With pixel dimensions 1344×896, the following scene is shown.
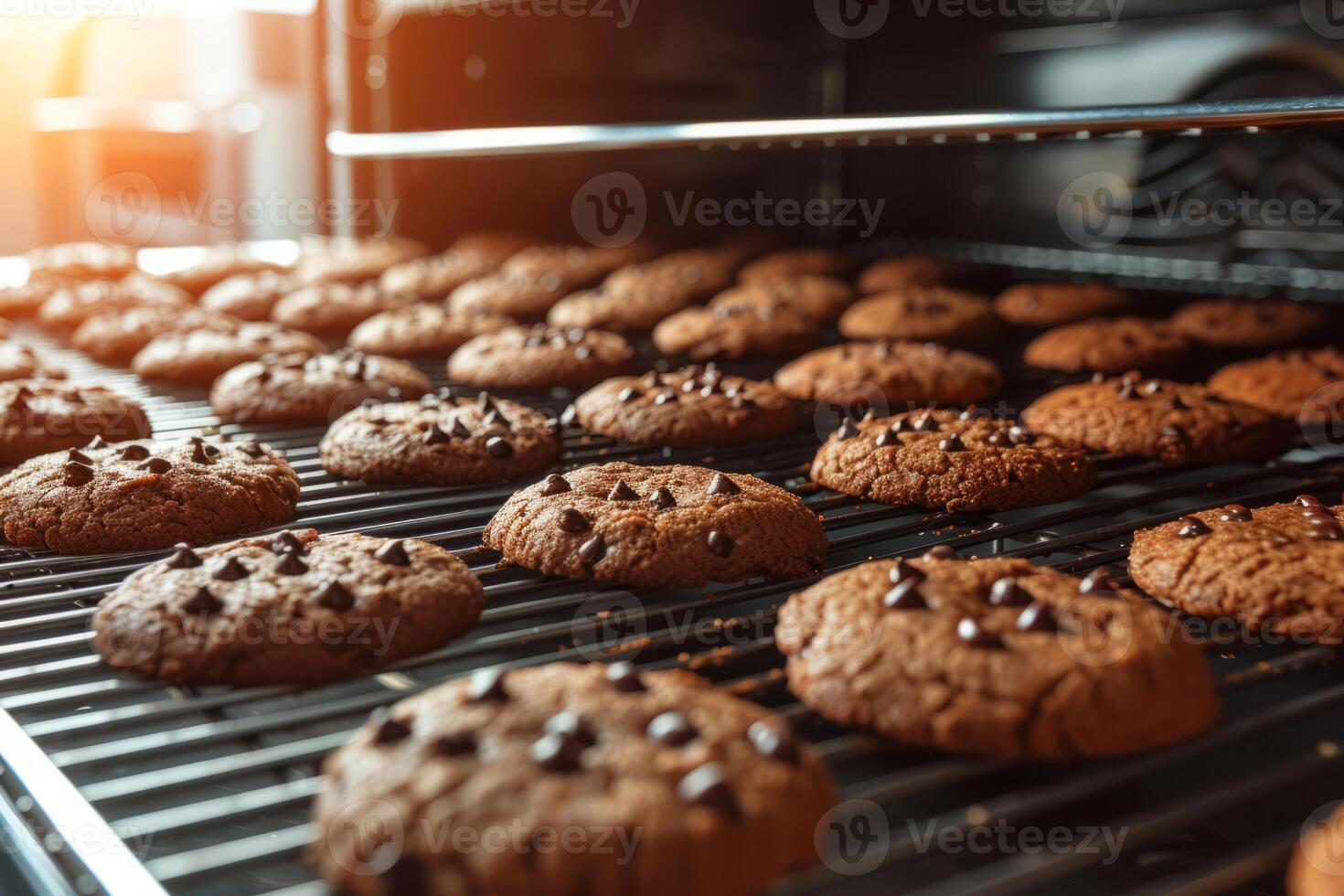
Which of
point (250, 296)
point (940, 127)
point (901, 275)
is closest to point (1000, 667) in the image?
point (940, 127)

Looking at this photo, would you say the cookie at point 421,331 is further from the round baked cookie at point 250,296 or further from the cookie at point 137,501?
the cookie at point 137,501

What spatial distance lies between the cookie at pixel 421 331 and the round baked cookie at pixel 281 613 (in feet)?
7.46

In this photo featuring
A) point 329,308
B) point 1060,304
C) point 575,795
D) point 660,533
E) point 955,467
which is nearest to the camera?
point 575,795

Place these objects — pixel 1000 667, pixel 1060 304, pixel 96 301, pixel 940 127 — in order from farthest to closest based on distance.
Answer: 1. pixel 96 301
2. pixel 1060 304
3. pixel 940 127
4. pixel 1000 667

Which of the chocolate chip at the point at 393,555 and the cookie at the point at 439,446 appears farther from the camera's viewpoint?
the cookie at the point at 439,446

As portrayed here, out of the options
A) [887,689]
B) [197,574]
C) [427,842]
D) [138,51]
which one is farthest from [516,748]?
[138,51]

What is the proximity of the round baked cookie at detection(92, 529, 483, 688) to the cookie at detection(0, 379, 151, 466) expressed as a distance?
1.22 meters

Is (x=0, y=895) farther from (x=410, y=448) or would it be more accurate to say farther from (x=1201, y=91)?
(x=1201, y=91)

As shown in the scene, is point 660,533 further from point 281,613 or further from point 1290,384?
point 1290,384

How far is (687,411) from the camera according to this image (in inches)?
123

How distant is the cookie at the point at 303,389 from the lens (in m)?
3.39

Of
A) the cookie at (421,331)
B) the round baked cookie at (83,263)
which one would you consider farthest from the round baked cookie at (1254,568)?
the round baked cookie at (83,263)

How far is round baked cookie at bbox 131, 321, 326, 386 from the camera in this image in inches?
153

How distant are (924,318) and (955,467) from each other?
5.79 ft
